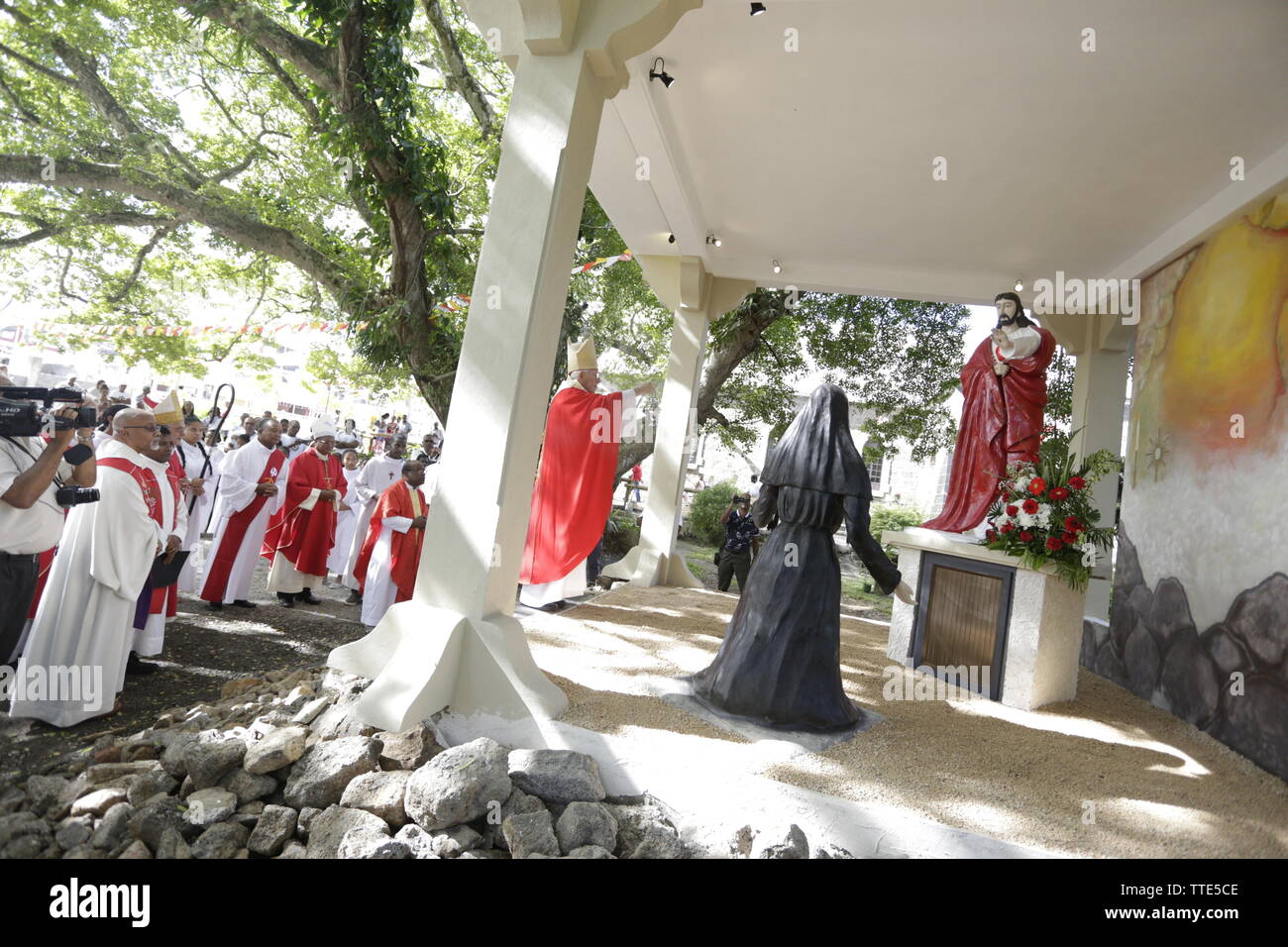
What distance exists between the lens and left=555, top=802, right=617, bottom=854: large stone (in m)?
2.78

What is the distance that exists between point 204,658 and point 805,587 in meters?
4.58

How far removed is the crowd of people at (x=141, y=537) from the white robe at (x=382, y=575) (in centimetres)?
1

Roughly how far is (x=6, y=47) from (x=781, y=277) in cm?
1122

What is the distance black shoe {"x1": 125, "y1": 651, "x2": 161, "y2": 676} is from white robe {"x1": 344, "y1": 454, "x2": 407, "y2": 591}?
3342 mm

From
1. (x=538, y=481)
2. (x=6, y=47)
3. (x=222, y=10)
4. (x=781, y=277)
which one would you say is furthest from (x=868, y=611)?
(x=6, y=47)

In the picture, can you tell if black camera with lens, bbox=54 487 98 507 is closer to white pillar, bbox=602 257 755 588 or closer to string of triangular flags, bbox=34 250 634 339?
white pillar, bbox=602 257 755 588

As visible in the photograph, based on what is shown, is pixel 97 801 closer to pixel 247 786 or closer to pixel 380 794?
pixel 247 786

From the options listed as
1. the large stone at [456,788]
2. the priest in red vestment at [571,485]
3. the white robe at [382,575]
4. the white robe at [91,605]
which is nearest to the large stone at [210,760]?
the large stone at [456,788]

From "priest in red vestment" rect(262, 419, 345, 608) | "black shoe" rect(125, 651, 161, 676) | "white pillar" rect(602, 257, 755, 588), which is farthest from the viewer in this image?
"white pillar" rect(602, 257, 755, 588)

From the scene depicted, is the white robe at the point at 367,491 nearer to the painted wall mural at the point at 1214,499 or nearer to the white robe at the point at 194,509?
the white robe at the point at 194,509

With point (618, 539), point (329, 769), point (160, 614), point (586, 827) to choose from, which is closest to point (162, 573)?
point (160, 614)

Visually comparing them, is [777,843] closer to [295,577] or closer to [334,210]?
[295,577]

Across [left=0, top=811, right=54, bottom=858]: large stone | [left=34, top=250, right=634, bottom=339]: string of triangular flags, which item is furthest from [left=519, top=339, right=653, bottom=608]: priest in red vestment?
[left=34, top=250, right=634, bottom=339]: string of triangular flags

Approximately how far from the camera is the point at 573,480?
256 inches
